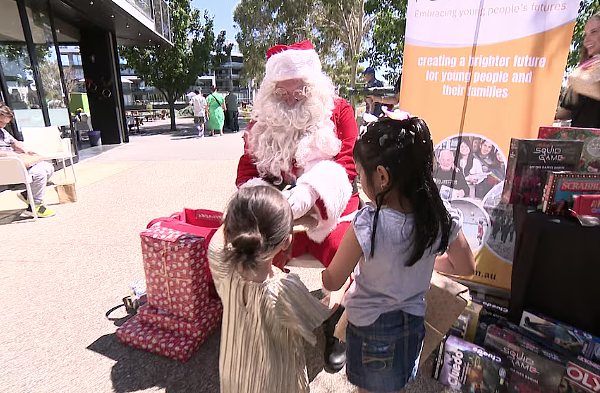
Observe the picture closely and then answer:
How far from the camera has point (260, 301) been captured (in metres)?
1.23

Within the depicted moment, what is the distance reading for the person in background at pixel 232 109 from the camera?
14.1m

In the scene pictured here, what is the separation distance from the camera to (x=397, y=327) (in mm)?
1258

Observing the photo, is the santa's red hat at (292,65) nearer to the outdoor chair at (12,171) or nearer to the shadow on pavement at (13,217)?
the outdoor chair at (12,171)

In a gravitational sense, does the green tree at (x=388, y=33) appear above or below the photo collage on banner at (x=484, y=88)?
above

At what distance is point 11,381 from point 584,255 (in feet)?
9.71

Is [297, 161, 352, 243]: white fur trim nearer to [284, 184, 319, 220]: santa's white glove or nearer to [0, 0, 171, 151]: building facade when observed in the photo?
[284, 184, 319, 220]: santa's white glove

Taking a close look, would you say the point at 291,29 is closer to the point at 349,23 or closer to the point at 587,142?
the point at 349,23

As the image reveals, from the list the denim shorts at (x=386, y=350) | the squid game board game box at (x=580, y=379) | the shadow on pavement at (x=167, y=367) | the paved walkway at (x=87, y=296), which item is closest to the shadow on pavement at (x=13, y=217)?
the paved walkway at (x=87, y=296)

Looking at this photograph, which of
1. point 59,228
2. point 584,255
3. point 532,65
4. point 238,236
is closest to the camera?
point 238,236

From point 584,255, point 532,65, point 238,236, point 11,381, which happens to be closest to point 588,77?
point 532,65

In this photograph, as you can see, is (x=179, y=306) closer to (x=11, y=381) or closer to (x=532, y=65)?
(x=11, y=381)

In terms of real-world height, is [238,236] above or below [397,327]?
above

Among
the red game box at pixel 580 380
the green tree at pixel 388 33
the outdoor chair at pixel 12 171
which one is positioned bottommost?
the red game box at pixel 580 380

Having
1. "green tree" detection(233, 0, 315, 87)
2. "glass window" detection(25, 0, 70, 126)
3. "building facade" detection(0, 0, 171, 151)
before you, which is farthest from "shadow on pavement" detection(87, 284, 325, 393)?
"green tree" detection(233, 0, 315, 87)
